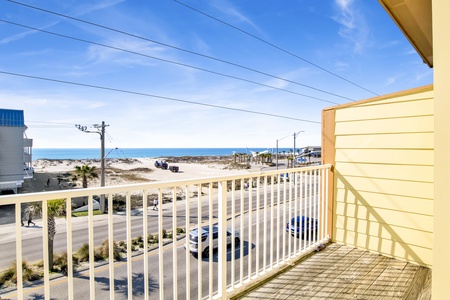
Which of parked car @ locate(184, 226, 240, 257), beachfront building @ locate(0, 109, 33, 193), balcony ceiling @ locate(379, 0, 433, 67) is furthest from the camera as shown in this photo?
beachfront building @ locate(0, 109, 33, 193)

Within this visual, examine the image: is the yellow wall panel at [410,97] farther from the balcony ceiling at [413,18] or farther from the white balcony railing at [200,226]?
the white balcony railing at [200,226]

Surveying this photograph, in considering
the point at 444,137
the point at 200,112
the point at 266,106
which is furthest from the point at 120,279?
the point at 200,112

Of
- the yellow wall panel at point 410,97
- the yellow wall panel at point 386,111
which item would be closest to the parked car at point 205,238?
the yellow wall panel at point 386,111

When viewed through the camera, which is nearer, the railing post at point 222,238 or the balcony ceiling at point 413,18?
the balcony ceiling at point 413,18

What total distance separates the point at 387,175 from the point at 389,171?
0.13 ft

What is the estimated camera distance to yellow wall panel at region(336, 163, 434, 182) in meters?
2.16

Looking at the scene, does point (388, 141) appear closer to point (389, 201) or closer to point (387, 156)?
point (387, 156)

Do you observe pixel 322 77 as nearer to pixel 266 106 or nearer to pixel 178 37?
pixel 266 106

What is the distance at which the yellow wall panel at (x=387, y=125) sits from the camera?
2.15 metres

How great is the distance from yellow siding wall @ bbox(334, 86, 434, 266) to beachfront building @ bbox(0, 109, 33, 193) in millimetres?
18559

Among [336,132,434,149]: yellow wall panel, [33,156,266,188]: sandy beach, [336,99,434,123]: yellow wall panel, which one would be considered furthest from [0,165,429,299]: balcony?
[33,156,266,188]: sandy beach

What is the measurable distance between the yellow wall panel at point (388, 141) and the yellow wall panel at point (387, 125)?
0.04 metres

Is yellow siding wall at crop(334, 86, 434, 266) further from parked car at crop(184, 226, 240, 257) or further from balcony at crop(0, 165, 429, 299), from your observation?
parked car at crop(184, 226, 240, 257)

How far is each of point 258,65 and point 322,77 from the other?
3.65m
